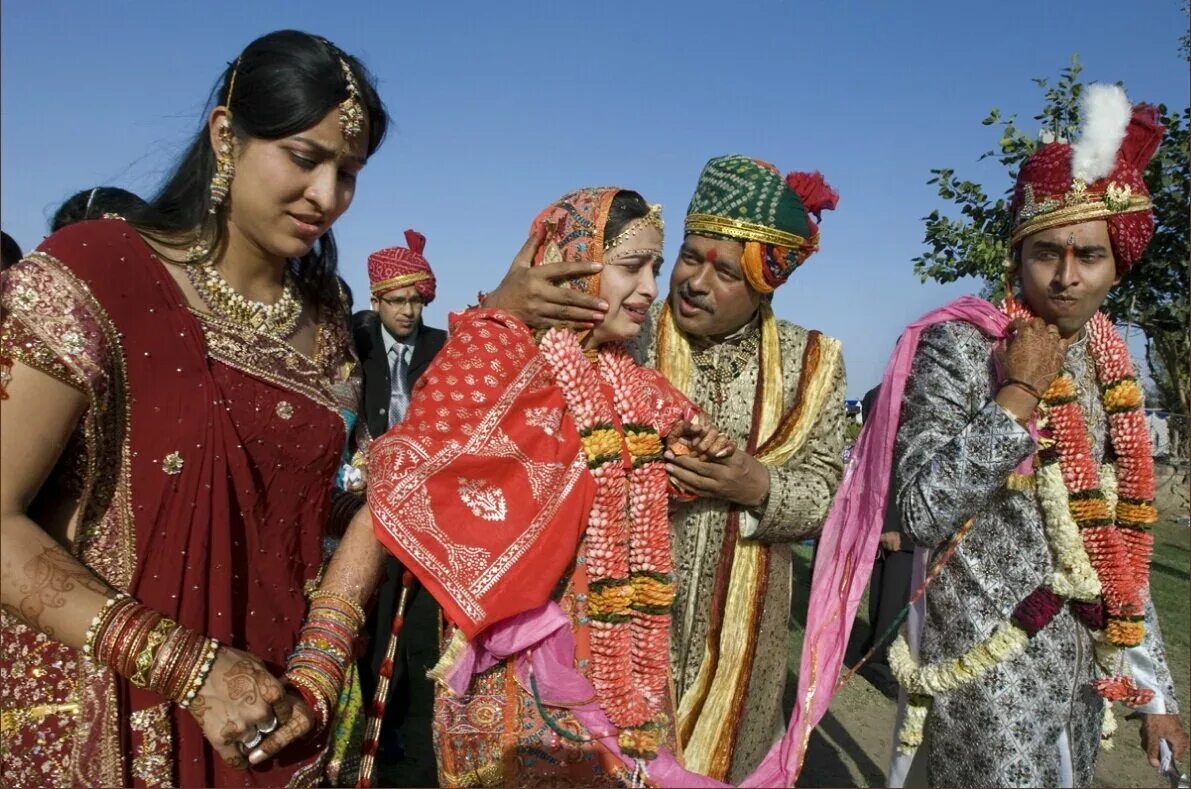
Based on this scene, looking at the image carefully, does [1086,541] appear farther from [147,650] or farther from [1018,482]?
[147,650]

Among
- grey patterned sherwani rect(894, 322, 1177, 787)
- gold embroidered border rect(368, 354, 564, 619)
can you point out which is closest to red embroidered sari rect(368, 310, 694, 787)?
gold embroidered border rect(368, 354, 564, 619)

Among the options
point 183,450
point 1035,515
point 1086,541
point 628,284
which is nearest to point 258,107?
point 183,450

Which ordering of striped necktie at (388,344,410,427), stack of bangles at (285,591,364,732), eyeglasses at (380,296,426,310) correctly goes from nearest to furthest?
stack of bangles at (285,591,364,732) < striped necktie at (388,344,410,427) < eyeglasses at (380,296,426,310)

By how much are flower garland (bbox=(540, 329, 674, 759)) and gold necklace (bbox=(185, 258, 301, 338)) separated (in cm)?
66

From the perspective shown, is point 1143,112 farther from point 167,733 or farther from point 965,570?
point 167,733

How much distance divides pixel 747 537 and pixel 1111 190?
1541mm

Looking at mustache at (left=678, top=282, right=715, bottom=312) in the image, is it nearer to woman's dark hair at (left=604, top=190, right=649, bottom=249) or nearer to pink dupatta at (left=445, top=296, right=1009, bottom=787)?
woman's dark hair at (left=604, top=190, right=649, bottom=249)

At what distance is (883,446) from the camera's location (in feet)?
8.22

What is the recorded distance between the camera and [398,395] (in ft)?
17.2

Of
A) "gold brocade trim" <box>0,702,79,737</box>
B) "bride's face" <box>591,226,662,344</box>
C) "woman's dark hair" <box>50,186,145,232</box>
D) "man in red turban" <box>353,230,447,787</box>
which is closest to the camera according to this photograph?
"gold brocade trim" <box>0,702,79,737</box>

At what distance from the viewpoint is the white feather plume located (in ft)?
8.13

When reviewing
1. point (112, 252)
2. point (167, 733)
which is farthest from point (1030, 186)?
point (167, 733)

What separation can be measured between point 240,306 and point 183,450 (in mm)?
365

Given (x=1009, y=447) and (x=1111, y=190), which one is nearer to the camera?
(x=1009, y=447)
